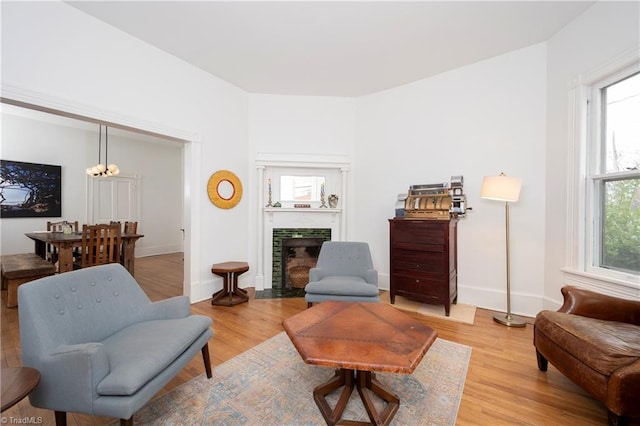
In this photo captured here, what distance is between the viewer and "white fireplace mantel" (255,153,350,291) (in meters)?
4.32

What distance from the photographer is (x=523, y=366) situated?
218 cm

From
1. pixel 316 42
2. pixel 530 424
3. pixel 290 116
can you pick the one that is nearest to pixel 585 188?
pixel 530 424

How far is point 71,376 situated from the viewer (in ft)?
4.27

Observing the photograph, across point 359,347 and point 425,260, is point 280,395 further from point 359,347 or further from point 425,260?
point 425,260

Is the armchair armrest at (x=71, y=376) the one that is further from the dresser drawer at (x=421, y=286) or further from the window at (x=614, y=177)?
the window at (x=614, y=177)

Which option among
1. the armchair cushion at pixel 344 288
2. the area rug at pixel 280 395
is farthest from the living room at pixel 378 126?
the area rug at pixel 280 395

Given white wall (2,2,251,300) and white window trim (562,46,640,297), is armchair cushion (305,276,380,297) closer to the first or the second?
white wall (2,2,251,300)

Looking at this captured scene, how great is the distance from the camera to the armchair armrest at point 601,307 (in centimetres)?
192

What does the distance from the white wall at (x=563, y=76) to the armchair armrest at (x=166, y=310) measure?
12.0 feet

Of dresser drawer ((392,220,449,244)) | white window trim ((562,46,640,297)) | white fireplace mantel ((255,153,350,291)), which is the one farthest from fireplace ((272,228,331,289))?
white window trim ((562,46,640,297))

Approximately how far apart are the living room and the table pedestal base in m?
2.24

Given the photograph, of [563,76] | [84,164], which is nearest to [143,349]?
[563,76]

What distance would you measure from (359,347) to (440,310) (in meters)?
2.30

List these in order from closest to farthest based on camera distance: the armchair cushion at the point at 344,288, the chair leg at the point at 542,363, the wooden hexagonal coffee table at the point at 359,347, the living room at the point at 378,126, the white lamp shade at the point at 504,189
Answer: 1. the wooden hexagonal coffee table at the point at 359,347
2. the chair leg at the point at 542,363
3. the living room at the point at 378,126
4. the armchair cushion at the point at 344,288
5. the white lamp shade at the point at 504,189
